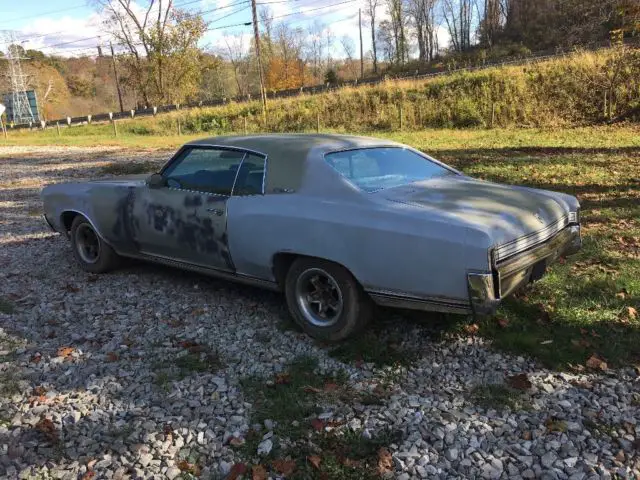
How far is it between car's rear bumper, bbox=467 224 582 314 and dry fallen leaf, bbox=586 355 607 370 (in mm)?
588

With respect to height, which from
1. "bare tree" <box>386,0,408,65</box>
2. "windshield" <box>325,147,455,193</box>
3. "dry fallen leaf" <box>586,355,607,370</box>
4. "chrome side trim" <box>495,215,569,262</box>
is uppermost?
"bare tree" <box>386,0,408,65</box>

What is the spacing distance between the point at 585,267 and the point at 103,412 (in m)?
4.10

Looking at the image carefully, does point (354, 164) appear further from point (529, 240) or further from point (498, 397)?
point (498, 397)

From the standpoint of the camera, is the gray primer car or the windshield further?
the windshield

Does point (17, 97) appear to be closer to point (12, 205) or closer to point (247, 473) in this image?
point (12, 205)

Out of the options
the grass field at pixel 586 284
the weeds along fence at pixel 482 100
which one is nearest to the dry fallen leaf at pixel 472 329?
the grass field at pixel 586 284

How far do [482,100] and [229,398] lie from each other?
869 inches

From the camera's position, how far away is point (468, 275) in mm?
2936

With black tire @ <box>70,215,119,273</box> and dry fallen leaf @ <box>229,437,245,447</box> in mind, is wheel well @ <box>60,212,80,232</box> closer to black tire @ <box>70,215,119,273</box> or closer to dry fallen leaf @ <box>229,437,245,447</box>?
black tire @ <box>70,215,119,273</box>

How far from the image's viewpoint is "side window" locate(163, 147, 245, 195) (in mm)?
4141

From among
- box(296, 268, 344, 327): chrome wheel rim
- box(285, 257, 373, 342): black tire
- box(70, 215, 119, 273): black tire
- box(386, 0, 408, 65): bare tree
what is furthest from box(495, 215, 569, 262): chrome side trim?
box(386, 0, 408, 65): bare tree

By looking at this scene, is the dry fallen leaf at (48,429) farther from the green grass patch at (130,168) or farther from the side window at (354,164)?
the green grass patch at (130,168)

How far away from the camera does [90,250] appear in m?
5.33

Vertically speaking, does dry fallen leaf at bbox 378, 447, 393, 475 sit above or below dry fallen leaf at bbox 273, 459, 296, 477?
below
